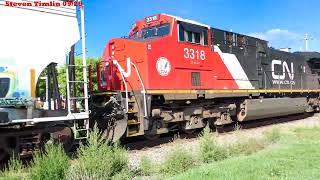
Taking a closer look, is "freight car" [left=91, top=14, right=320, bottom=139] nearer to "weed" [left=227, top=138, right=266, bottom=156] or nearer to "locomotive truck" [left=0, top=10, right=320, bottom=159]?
"locomotive truck" [left=0, top=10, right=320, bottom=159]

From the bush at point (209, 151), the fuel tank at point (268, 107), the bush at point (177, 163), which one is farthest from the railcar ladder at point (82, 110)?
the fuel tank at point (268, 107)

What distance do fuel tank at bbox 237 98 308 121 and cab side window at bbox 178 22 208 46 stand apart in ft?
11.3

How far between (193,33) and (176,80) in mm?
1835

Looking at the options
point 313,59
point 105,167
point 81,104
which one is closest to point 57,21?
point 81,104

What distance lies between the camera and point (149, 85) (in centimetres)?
1164

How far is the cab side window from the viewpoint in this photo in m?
12.8

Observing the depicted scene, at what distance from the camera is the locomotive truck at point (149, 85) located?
27.0ft

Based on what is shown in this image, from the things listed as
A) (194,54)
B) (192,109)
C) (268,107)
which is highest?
(194,54)

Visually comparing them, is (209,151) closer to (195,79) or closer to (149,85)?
(149,85)

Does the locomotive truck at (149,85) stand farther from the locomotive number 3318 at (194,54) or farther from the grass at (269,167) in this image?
the grass at (269,167)

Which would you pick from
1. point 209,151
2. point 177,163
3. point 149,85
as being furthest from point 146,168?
point 149,85

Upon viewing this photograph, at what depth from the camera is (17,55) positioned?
8.05m

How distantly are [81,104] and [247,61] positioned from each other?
8.60m

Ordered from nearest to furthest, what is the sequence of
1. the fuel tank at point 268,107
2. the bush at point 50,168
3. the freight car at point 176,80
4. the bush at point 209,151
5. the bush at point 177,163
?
1. the bush at point 50,168
2. the bush at point 177,163
3. the bush at point 209,151
4. the freight car at point 176,80
5. the fuel tank at point 268,107
